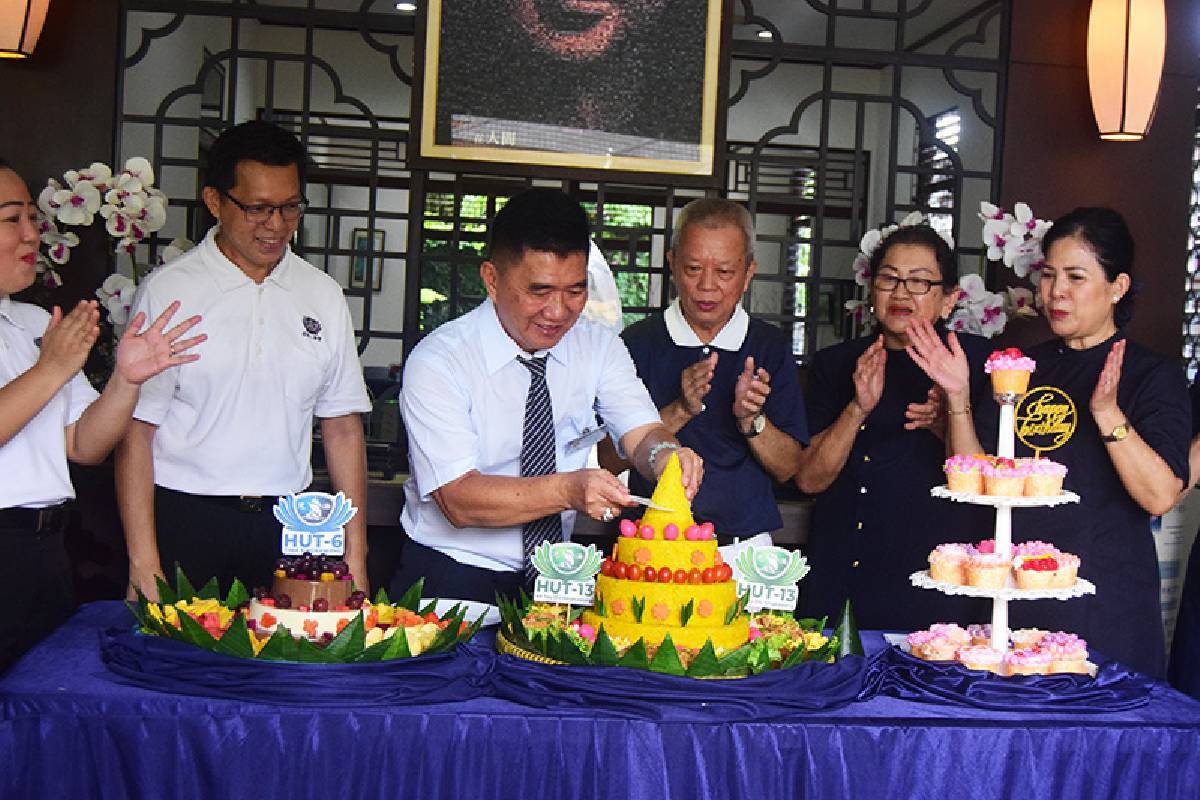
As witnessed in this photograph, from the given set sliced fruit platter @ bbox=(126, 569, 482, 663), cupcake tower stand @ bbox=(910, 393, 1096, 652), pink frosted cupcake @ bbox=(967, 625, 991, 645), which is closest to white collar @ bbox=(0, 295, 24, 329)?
sliced fruit platter @ bbox=(126, 569, 482, 663)

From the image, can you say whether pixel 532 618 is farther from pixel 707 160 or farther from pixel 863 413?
pixel 707 160

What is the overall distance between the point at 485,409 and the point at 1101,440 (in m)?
1.25

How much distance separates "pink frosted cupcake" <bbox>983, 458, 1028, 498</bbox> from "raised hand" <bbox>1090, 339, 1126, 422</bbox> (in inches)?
16.2

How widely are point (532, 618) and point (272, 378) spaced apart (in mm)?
979

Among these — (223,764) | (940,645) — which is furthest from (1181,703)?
(223,764)

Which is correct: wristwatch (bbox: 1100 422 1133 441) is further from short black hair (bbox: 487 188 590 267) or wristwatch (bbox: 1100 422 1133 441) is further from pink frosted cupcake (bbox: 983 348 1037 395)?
short black hair (bbox: 487 188 590 267)

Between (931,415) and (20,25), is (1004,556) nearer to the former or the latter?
→ (931,415)

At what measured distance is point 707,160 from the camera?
401cm

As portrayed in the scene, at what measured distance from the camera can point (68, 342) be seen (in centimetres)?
234

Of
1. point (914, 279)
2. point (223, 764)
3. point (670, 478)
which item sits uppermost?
point (914, 279)

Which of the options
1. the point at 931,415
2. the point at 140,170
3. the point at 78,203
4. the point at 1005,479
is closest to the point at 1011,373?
the point at 1005,479

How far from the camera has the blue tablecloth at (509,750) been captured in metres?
1.90

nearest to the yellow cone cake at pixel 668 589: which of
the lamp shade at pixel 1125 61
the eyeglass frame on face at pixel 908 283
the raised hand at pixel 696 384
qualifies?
the raised hand at pixel 696 384

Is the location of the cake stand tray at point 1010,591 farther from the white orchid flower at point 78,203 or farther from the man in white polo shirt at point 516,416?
Answer: the white orchid flower at point 78,203
